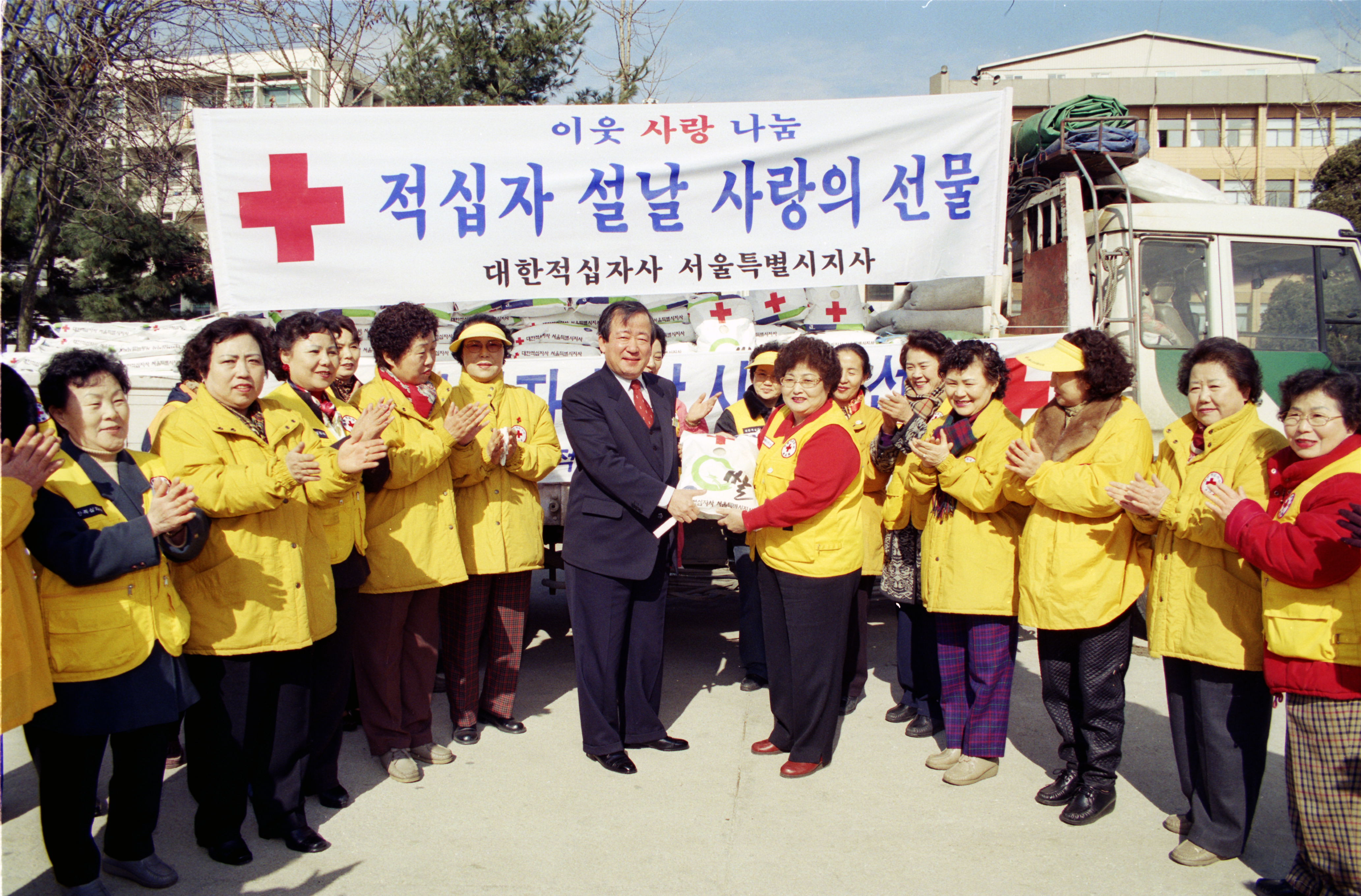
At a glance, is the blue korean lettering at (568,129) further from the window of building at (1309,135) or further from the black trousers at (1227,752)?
the window of building at (1309,135)

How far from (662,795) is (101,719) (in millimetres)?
1916

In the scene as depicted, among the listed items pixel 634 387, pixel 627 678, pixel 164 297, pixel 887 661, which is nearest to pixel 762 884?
pixel 627 678

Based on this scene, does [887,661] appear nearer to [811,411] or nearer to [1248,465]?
[811,411]

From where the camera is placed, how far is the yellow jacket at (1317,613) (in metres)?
2.52

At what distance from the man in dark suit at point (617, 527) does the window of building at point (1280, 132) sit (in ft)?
140

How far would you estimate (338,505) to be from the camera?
3.21 metres

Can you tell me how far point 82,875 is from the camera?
Result: 2615 mm

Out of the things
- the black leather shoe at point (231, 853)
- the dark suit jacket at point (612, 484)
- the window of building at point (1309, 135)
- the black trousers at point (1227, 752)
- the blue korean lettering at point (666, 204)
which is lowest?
the black leather shoe at point (231, 853)

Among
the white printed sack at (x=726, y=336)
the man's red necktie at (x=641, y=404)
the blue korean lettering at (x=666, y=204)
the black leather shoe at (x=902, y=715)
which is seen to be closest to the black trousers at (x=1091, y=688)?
the black leather shoe at (x=902, y=715)

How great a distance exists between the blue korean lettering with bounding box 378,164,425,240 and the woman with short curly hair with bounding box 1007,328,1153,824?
2.98m

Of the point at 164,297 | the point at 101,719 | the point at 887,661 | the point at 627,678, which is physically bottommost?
the point at 887,661

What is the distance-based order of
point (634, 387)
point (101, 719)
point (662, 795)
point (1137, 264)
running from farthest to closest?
point (1137, 264)
point (634, 387)
point (662, 795)
point (101, 719)

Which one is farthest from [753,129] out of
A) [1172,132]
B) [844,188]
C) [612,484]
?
[1172,132]

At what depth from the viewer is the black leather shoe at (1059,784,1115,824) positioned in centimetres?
325
